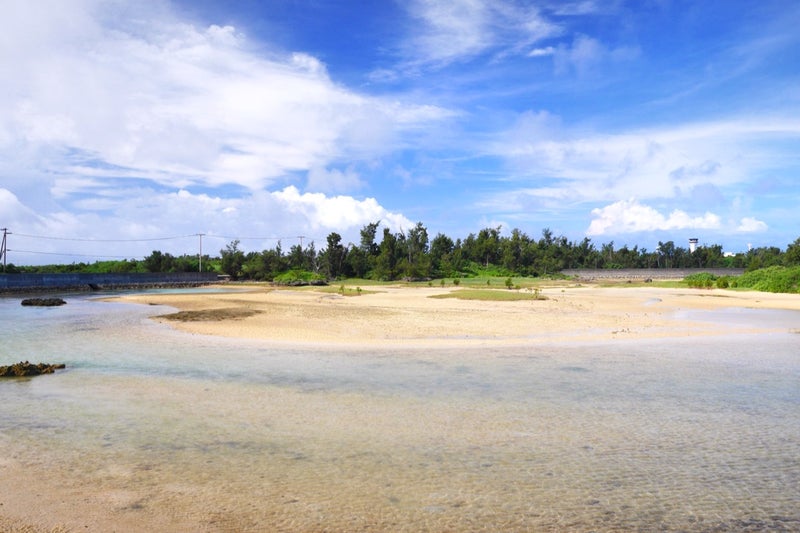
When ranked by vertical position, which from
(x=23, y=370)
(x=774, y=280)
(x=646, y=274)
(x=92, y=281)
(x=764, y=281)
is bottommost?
(x=23, y=370)

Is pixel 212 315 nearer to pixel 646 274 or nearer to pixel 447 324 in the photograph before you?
pixel 447 324

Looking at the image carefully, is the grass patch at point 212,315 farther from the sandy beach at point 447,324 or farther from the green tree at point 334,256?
the green tree at point 334,256

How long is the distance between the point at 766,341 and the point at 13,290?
7301 centimetres

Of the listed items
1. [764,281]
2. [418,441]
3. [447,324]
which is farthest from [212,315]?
[764,281]

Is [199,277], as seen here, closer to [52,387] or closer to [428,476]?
[52,387]

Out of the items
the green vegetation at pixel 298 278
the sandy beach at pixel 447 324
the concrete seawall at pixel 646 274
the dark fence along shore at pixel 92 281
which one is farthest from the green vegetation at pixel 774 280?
Result: the dark fence along shore at pixel 92 281

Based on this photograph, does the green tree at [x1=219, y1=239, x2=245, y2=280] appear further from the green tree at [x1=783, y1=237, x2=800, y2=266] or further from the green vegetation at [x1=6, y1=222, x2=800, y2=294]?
the green tree at [x1=783, y1=237, x2=800, y2=266]

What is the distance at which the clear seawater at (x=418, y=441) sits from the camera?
684 centimetres

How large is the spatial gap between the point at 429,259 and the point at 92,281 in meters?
65.9

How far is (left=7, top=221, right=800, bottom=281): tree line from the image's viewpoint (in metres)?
107

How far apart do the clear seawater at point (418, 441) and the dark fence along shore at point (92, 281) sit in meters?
57.1

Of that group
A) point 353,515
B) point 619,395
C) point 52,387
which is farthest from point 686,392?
point 52,387

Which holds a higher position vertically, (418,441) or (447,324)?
(447,324)

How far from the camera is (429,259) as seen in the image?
119688 mm
